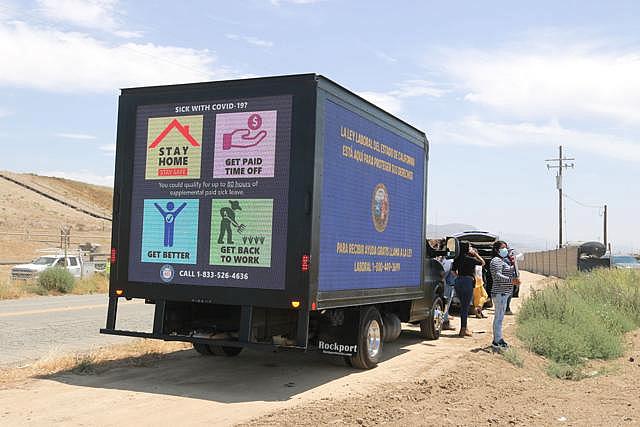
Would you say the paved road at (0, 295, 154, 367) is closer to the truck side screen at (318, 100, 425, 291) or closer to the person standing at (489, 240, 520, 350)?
the truck side screen at (318, 100, 425, 291)

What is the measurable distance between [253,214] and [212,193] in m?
0.64

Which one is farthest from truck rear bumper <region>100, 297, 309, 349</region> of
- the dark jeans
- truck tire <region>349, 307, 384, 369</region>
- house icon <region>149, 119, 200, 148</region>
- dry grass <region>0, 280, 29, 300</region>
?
dry grass <region>0, 280, 29, 300</region>

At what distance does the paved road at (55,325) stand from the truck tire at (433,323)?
5564mm

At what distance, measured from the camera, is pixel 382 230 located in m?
10.5

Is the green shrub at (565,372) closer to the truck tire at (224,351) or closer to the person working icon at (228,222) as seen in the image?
the truck tire at (224,351)

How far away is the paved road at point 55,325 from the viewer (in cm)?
1188

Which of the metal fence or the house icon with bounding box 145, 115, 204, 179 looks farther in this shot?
the metal fence

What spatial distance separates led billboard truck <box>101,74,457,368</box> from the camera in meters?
8.55

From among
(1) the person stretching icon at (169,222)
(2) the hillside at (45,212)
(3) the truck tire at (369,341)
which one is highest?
(2) the hillside at (45,212)

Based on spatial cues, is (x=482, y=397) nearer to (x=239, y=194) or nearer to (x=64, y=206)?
(x=239, y=194)

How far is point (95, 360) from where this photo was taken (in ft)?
34.3

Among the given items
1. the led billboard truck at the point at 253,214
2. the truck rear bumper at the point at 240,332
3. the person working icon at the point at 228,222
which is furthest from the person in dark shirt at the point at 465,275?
the person working icon at the point at 228,222

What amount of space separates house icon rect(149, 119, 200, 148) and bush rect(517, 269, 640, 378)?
6.25m

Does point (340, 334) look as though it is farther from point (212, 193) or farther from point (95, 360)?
point (95, 360)
